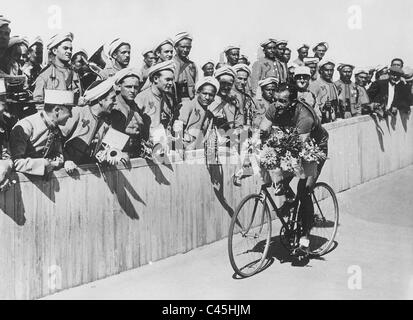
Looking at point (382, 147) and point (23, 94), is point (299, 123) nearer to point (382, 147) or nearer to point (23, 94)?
point (23, 94)

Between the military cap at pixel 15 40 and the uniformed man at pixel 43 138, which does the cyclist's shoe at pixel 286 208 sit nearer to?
the uniformed man at pixel 43 138

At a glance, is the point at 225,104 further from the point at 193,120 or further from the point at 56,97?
the point at 56,97

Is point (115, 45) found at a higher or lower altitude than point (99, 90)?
higher

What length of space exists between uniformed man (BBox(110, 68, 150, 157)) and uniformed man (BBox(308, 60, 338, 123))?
4.44 meters

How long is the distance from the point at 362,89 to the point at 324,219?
16.4 feet

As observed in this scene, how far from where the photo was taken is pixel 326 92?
34.7 feet

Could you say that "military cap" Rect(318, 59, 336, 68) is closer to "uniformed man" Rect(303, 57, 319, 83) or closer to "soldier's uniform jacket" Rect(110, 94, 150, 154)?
"uniformed man" Rect(303, 57, 319, 83)

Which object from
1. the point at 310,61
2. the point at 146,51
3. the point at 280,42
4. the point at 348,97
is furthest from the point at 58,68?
the point at 348,97

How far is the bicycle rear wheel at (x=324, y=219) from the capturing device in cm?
703

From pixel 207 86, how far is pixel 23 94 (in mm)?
2238

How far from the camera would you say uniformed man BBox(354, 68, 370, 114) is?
1126 centimetres
